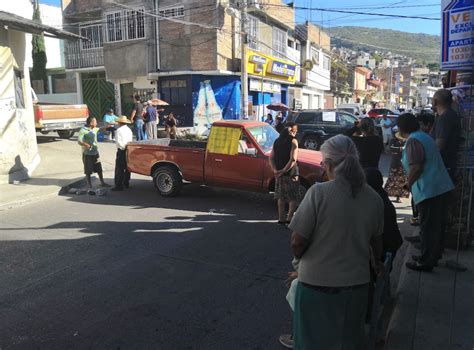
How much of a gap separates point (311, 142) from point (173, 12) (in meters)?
11.3

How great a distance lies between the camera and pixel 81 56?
27.8m

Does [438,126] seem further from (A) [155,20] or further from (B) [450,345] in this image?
(A) [155,20]

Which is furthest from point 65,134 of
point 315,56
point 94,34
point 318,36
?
point 318,36

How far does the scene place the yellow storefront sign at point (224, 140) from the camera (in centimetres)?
839

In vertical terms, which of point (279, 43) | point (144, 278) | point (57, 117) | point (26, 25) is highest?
point (279, 43)

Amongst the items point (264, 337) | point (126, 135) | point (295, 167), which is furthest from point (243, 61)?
point (264, 337)

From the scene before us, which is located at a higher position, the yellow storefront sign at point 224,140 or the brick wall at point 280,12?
the brick wall at point 280,12

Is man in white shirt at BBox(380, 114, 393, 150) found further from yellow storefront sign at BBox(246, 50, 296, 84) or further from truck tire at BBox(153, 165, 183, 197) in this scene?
truck tire at BBox(153, 165, 183, 197)

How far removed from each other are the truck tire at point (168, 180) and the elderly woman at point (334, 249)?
22.0 feet

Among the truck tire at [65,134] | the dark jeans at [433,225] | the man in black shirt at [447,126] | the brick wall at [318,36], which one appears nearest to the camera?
the dark jeans at [433,225]

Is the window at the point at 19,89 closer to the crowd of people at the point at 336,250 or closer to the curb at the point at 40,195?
the curb at the point at 40,195

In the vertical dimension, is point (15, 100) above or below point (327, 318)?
above

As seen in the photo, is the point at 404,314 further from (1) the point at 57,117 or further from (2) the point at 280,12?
(2) the point at 280,12

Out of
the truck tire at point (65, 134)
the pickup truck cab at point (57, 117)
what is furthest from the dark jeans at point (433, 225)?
the truck tire at point (65, 134)
